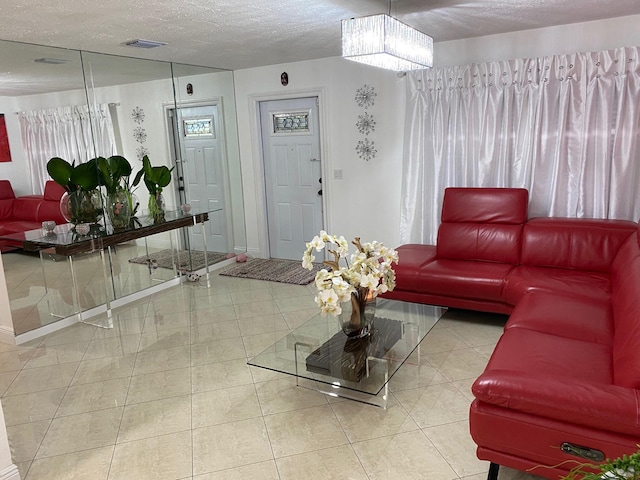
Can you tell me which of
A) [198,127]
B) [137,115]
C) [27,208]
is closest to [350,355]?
[27,208]

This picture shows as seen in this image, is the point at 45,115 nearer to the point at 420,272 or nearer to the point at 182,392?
the point at 182,392

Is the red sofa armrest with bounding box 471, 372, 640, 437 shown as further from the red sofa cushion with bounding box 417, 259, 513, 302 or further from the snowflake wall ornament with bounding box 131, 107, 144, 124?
the snowflake wall ornament with bounding box 131, 107, 144, 124

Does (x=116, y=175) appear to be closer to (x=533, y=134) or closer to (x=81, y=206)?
(x=81, y=206)

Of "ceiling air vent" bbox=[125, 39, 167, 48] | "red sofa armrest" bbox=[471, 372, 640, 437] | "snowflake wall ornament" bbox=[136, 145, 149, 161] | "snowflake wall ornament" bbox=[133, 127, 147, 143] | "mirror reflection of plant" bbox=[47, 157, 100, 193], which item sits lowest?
"red sofa armrest" bbox=[471, 372, 640, 437]

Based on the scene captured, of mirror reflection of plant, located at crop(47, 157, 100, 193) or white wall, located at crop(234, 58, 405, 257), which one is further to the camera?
white wall, located at crop(234, 58, 405, 257)

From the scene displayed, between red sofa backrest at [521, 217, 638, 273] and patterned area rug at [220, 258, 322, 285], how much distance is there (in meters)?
2.24

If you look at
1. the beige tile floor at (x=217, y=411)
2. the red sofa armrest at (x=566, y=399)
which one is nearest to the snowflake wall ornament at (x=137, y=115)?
the beige tile floor at (x=217, y=411)

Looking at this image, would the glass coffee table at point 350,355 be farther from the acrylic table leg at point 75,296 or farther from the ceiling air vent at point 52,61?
the ceiling air vent at point 52,61

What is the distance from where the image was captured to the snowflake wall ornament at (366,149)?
16.6 feet

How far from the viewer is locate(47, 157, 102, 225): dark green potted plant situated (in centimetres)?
397

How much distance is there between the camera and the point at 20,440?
8.34 feet

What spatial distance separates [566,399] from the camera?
5.99 feet

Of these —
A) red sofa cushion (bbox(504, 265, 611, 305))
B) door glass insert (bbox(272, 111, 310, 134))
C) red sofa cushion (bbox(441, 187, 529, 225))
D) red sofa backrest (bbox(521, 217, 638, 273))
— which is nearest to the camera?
red sofa cushion (bbox(504, 265, 611, 305))

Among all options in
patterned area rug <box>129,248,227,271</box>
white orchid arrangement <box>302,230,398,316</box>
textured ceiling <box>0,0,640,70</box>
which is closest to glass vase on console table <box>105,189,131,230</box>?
patterned area rug <box>129,248,227,271</box>
